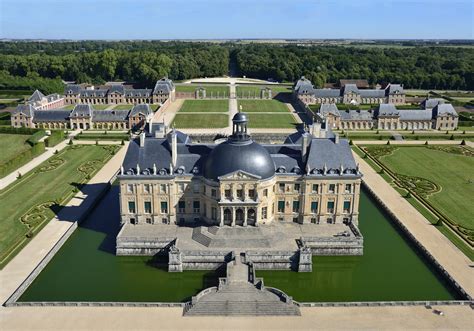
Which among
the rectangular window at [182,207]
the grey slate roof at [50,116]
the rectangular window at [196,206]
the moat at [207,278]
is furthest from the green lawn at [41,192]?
the grey slate roof at [50,116]

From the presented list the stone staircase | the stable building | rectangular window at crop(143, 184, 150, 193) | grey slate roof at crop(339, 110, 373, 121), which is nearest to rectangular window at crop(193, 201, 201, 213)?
rectangular window at crop(143, 184, 150, 193)

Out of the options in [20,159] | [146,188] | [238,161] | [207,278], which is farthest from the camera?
[20,159]

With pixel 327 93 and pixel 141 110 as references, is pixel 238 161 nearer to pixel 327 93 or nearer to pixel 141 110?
pixel 141 110

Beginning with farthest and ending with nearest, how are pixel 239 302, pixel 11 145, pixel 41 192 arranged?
pixel 11 145
pixel 41 192
pixel 239 302

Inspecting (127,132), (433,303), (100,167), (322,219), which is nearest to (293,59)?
(127,132)

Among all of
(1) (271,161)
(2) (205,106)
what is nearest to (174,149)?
(1) (271,161)

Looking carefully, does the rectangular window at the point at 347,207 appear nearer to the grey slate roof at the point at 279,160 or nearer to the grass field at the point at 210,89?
the grey slate roof at the point at 279,160

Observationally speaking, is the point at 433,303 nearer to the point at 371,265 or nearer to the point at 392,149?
the point at 371,265
